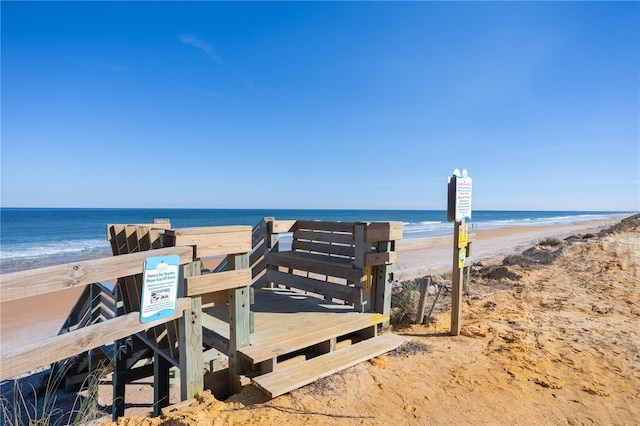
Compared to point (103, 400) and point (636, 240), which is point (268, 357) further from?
point (636, 240)

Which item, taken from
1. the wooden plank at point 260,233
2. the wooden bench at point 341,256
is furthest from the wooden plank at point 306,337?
the wooden plank at point 260,233

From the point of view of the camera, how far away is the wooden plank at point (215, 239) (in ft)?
9.96

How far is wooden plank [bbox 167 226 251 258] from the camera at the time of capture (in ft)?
9.96

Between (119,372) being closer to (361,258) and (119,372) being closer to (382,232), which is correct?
(361,258)

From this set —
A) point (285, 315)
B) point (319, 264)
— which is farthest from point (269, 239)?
point (285, 315)

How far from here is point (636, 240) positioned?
1398 cm

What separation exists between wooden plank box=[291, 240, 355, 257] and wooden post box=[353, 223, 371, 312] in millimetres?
342

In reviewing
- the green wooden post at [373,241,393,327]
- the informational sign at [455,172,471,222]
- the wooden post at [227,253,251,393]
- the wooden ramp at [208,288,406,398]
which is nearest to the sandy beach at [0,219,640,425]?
the wooden ramp at [208,288,406,398]

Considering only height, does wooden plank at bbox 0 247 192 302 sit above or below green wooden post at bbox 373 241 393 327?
above

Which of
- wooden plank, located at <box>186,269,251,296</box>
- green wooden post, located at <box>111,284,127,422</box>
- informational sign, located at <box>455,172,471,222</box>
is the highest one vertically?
informational sign, located at <box>455,172,471,222</box>

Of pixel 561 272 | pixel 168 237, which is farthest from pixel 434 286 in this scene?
pixel 168 237

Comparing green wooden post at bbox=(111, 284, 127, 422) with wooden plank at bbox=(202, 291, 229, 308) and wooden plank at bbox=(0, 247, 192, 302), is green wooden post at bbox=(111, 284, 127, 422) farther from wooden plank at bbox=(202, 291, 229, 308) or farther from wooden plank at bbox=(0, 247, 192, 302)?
wooden plank at bbox=(0, 247, 192, 302)

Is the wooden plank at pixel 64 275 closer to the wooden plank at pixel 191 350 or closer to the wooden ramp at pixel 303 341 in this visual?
the wooden plank at pixel 191 350

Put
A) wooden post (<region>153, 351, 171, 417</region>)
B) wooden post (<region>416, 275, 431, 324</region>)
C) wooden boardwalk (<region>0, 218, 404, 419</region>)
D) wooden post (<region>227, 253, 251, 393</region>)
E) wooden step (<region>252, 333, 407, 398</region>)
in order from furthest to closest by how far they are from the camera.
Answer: wooden post (<region>416, 275, 431, 324</region>)
wooden post (<region>153, 351, 171, 417</region>)
wooden post (<region>227, 253, 251, 393</region>)
wooden step (<region>252, 333, 407, 398</region>)
wooden boardwalk (<region>0, 218, 404, 419</region>)
